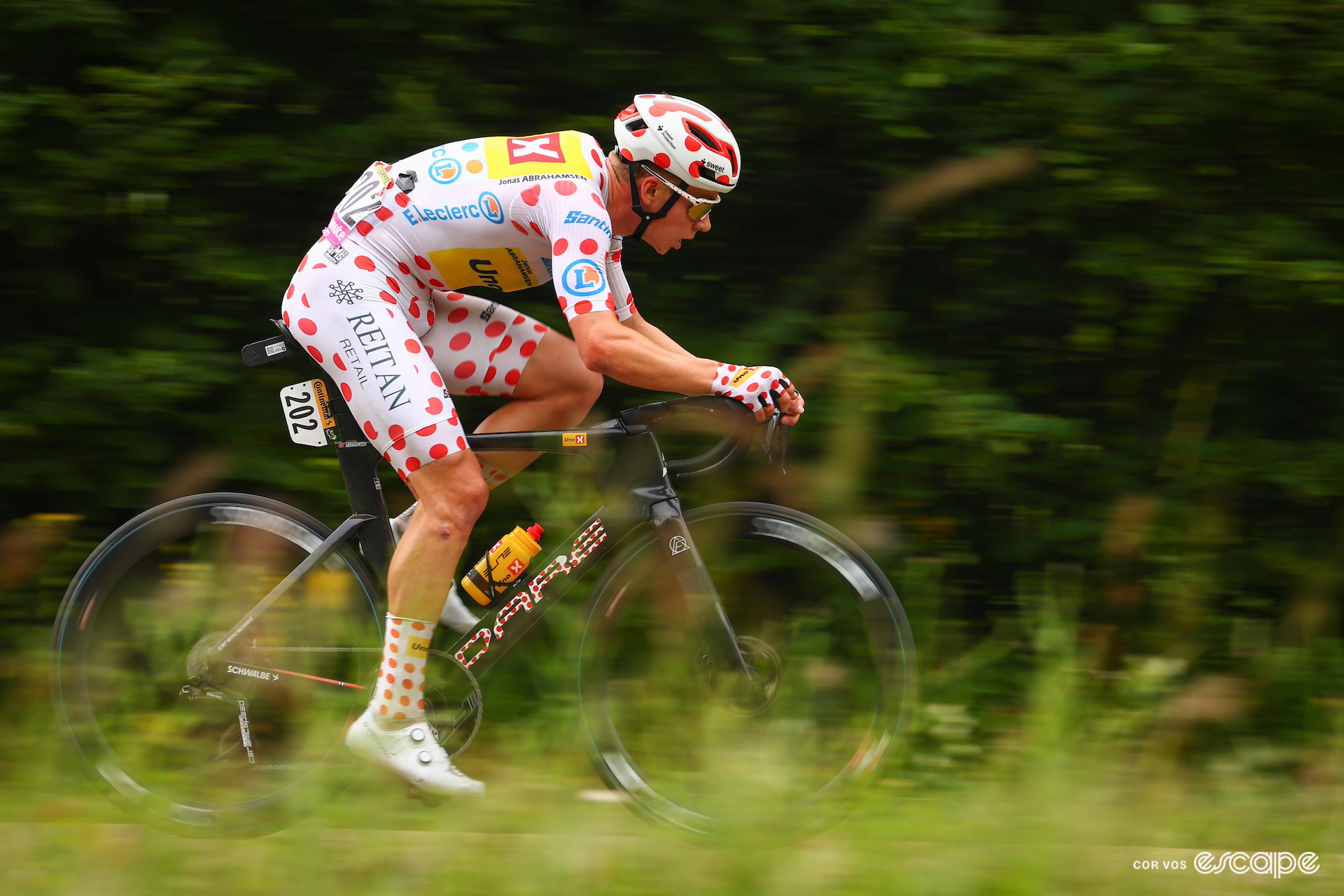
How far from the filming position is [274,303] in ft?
14.1

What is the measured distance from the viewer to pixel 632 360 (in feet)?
9.85

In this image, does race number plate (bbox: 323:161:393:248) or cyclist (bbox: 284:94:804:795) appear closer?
cyclist (bbox: 284:94:804:795)

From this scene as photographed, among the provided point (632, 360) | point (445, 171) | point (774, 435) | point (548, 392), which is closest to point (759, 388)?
point (774, 435)

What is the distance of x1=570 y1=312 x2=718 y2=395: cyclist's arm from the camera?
298 cm

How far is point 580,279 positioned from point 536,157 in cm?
39

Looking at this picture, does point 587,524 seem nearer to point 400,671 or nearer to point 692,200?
point 400,671

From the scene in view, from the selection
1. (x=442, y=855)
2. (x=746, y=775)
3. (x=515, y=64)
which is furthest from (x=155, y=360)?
(x=746, y=775)

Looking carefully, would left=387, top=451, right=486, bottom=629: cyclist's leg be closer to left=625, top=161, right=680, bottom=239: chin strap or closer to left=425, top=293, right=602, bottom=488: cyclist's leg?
left=425, top=293, right=602, bottom=488: cyclist's leg

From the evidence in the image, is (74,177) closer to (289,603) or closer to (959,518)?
(289,603)

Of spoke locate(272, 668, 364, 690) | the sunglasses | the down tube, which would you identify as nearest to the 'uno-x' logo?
the sunglasses

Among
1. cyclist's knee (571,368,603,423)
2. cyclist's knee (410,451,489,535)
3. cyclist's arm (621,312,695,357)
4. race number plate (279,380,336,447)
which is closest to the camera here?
cyclist's knee (410,451,489,535)

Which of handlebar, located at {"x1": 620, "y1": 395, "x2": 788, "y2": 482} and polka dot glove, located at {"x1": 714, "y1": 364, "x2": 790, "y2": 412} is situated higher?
polka dot glove, located at {"x1": 714, "y1": 364, "x2": 790, "y2": 412}

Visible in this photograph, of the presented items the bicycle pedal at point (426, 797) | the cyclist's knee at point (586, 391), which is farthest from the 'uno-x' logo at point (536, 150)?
the bicycle pedal at point (426, 797)

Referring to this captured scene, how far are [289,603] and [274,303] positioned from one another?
1.46m
